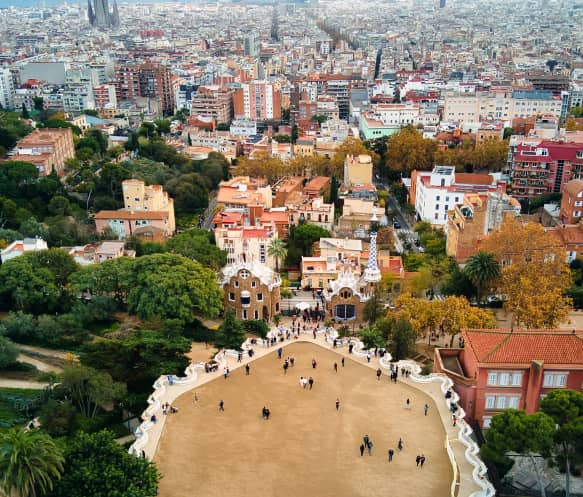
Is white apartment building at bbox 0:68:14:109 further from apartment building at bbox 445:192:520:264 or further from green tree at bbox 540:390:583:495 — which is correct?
green tree at bbox 540:390:583:495

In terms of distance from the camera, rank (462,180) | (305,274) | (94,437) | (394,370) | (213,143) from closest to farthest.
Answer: (94,437), (394,370), (305,274), (462,180), (213,143)

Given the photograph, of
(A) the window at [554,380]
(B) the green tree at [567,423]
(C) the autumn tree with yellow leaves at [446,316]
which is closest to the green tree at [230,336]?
(C) the autumn tree with yellow leaves at [446,316]

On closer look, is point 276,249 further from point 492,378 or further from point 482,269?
point 492,378

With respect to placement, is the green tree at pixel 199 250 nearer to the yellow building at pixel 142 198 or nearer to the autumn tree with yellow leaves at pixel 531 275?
the yellow building at pixel 142 198

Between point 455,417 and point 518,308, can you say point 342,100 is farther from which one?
point 455,417

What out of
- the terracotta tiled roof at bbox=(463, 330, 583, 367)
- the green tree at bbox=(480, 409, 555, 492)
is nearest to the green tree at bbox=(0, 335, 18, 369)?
the terracotta tiled roof at bbox=(463, 330, 583, 367)

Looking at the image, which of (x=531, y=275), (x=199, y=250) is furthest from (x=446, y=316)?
(x=199, y=250)

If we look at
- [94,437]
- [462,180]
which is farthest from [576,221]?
[94,437]
